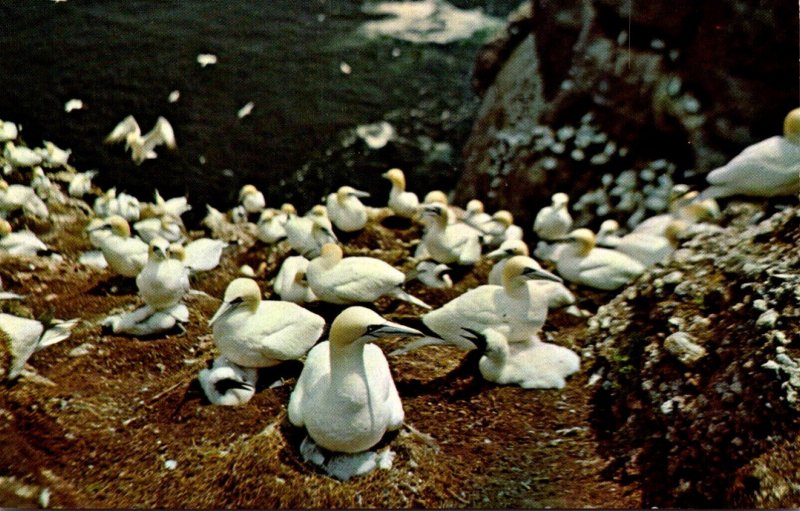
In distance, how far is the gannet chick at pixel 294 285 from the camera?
3807 millimetres

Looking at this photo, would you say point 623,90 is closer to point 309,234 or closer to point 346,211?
point 346,211

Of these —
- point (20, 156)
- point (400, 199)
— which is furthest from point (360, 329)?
point (400, 199)

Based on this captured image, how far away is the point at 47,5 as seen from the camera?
371 cm

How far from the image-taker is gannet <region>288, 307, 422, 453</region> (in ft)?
8.57

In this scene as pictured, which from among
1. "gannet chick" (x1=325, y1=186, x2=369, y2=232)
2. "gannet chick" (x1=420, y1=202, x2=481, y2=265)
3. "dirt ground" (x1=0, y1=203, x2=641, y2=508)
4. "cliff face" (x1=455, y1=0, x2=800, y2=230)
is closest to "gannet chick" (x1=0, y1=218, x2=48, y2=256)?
"dirt ground" (x1=0, y1=203, x2=641, y2=508)

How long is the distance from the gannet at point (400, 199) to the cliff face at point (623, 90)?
1.08 metres

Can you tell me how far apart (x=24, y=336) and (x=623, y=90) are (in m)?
4.12

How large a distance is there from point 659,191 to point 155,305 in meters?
3.42

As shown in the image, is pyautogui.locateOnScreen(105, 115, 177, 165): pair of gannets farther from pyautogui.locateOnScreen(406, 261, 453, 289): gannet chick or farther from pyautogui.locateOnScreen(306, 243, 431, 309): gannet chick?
pyautogui.locateOnScreen(406, 261, 453, 289): gannet chick

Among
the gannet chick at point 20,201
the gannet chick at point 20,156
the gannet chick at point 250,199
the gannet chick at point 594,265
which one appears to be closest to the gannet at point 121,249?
the gannet chick at point 20,201

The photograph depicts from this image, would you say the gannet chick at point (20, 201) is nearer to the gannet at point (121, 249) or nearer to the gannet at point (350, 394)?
the gannet at point (121, 249)

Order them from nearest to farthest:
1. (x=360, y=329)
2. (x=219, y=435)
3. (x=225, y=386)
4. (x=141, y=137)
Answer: (x=360, y=329), (x=219, y=435), (x=225, y=386), (x=141, y=137)

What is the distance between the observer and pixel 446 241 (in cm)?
430

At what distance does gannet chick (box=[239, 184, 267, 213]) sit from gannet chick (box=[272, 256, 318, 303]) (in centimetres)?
90
